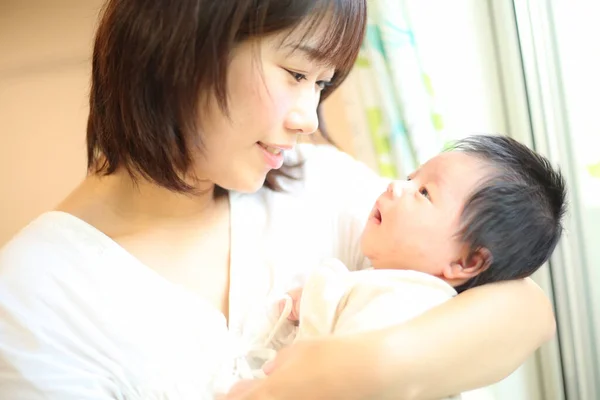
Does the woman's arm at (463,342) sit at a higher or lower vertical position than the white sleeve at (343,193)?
lower

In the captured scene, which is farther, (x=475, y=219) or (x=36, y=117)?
(x=36, y=117)

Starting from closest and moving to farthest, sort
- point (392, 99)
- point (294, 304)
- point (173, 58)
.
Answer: point (173, 58)
point (294, 304)
point (392, 99)

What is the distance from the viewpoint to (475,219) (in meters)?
0.83

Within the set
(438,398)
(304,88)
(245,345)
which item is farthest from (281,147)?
(438,398)

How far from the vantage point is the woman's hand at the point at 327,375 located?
65 centimetres

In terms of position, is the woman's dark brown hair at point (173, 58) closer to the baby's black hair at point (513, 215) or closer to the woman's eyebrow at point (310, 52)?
the woman's eyebrow at point (310, 52)

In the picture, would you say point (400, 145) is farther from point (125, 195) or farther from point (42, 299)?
point (42, 299)

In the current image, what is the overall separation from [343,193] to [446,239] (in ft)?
0.87

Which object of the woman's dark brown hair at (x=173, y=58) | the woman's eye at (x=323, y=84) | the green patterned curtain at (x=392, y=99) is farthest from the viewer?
the green patterned curtain at (x=392, y=99)

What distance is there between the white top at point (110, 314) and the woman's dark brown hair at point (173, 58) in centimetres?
16

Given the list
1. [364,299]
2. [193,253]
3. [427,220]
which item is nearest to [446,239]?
[427,220]

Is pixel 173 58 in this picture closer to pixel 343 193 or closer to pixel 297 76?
pixel 297 76

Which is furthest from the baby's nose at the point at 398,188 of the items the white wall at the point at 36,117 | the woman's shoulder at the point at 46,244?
the white wall at the point at 36,117

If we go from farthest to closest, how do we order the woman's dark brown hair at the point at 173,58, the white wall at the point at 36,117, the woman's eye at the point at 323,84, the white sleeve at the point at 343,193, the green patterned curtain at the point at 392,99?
the white wall at the point at 36,117 → the green patterned curtain at the point at 392,99 → the white sleeve at the point at 343,193 → the woman's eye at the point at 323,84 → the woman's dark brown hair at the point at 173,58
